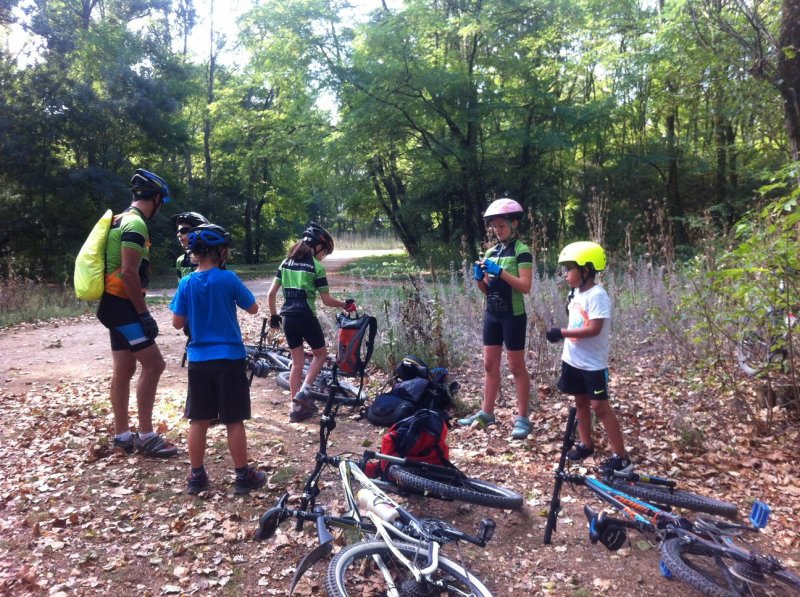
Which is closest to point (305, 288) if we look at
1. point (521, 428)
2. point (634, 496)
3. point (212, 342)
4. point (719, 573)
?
point (212, 342)

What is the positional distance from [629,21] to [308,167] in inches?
470

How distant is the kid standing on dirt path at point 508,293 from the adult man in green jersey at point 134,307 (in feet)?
8.60

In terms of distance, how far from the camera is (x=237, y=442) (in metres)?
3.90

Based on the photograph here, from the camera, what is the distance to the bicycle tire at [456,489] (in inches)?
140

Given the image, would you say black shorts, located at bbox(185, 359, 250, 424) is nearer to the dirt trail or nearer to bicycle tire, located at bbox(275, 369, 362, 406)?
the dirt trail

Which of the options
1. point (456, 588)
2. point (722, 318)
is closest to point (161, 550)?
point (456, 588)

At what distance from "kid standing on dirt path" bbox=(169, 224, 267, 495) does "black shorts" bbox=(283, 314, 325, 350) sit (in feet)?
4.37

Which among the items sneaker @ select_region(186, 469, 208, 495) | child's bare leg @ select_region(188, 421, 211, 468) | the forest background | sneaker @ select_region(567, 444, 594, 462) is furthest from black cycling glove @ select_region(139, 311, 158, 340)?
the forest background

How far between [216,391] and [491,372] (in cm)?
235

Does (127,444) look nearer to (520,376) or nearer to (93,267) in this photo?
(93,267)

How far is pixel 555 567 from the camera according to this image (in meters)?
3.09

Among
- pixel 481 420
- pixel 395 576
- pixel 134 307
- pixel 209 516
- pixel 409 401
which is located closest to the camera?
pixel 395 576

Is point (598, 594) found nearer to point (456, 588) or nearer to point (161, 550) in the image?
point (456, 588)

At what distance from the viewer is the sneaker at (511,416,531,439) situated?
16.0ft
